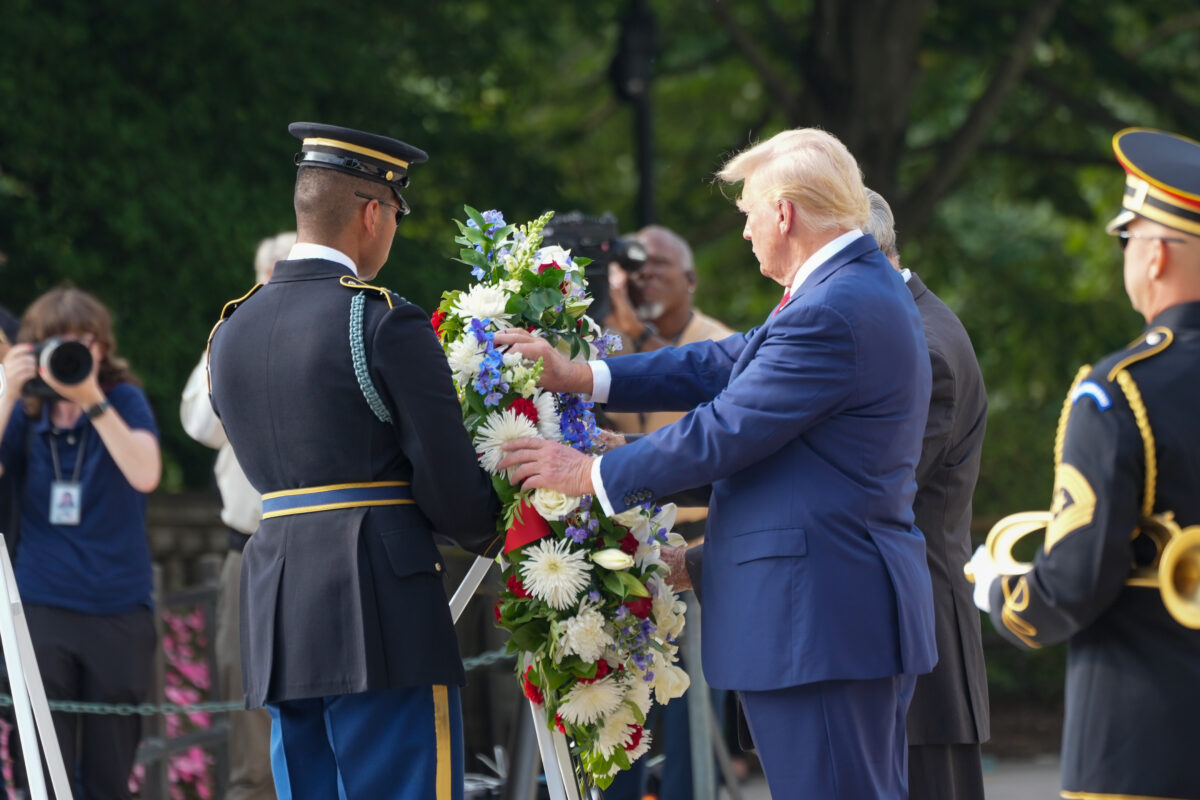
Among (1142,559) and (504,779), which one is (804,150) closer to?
(1142,559)

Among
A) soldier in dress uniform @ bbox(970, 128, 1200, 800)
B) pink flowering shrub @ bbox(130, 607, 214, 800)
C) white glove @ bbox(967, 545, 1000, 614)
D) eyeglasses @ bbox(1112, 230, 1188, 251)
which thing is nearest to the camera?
soldier in dress uniform @ bbox(970, 128, 1200, 800)

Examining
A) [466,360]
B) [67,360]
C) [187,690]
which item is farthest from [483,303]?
[187,690]

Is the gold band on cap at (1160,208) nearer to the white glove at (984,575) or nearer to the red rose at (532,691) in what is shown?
the white glove at (984,575)

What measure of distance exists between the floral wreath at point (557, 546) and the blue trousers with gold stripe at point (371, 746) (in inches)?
11.1

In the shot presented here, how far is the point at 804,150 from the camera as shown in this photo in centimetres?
357

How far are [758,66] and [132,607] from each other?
22.4ft

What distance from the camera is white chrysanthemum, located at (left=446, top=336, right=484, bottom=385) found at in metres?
3.68

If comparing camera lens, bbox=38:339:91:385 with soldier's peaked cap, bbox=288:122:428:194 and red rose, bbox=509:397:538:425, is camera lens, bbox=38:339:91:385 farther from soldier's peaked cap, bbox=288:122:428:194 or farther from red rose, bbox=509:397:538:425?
red rose, bbox=509:397:538:425

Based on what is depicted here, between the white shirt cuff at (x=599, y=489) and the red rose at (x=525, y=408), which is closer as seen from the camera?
the white shirt cuff at (x=599, y=489)

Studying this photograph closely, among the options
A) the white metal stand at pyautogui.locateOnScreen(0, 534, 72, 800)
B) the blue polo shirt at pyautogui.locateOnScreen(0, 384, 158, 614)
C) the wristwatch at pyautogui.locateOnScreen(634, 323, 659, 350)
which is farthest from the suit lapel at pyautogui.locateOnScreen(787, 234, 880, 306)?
the blue polo shirt at pyautogui.locateOnScreen(0, 384, 158, 614)

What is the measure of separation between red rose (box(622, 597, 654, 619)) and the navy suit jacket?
222 mm

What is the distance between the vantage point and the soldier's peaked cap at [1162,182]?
9.45ft

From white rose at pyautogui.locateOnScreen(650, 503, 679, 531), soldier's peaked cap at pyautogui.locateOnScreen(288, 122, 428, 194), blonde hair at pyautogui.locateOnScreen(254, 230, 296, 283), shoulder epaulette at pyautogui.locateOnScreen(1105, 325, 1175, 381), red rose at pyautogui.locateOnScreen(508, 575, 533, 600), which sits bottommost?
red rose at pyautogui.locateOnScreen(508, 575, 533, 600)

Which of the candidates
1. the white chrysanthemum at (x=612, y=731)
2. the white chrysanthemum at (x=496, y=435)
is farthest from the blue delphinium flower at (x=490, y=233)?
the white chrysanthemum at (x=612, y=731)
